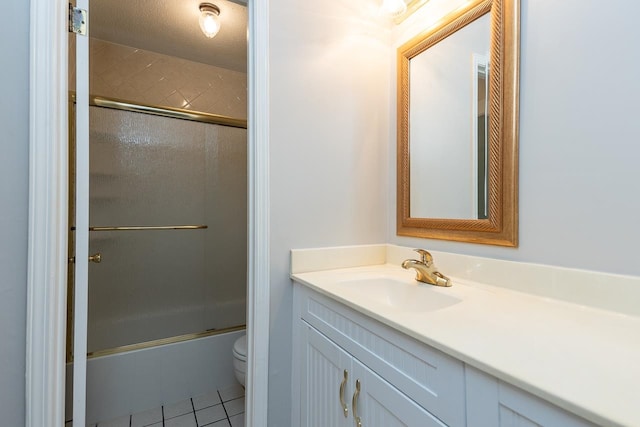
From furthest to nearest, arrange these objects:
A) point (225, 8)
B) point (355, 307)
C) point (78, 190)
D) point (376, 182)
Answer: point (225, 8) < point (376, 182) < point (78, 190) < point (355, 307)

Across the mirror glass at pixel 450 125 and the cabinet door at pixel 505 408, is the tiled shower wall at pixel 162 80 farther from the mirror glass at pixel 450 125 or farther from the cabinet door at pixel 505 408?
the cabinet door at pixel 505 408

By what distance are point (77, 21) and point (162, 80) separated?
1.33 metres

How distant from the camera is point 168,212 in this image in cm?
210

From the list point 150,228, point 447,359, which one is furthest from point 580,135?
point 150,228

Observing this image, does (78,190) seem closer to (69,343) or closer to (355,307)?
(69,343)

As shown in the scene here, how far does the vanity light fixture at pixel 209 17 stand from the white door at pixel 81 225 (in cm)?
82

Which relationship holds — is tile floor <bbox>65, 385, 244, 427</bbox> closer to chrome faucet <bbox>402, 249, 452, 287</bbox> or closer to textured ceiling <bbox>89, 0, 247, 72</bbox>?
chrome faucet <bbox>402, 249, 452, 287</bbox>

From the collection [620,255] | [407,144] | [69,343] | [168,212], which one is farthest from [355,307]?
[168,212]

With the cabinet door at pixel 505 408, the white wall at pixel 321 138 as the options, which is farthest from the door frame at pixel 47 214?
the cabinet door at pixel 505 408

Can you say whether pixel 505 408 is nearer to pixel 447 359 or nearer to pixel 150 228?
pixel 447 359

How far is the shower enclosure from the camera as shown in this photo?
1.69 meters

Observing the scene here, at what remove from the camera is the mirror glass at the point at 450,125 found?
1.07 metres

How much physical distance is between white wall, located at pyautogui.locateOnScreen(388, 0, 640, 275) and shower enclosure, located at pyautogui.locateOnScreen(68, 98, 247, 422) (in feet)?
6.04

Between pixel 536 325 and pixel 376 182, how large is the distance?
0.92 m
